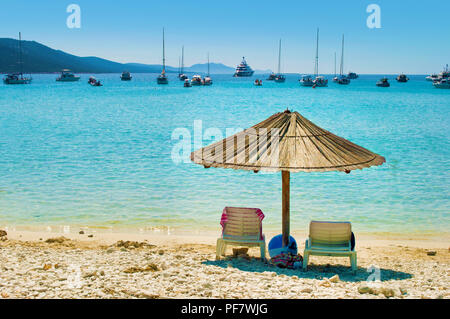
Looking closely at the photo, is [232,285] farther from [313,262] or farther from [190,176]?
[190,176]

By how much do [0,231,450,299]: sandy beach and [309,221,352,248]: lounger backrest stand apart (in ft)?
1.63

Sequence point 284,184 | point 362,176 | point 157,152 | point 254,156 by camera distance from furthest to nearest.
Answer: point 157,152
point 362,176
point 284,184
point 254,156

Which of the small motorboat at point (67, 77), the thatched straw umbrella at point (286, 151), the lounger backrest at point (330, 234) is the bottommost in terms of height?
the lounger backrest at point (330, 234)

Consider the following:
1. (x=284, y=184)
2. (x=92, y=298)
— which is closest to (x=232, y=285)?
(x=92, y=298)

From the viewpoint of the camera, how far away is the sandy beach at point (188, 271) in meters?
5.72

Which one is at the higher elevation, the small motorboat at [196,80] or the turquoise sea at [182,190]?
the small motorboat at [196,80]

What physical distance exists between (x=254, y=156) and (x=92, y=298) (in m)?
3.06

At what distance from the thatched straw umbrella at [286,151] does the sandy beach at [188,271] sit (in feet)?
5.15

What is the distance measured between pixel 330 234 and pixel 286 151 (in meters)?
1.47

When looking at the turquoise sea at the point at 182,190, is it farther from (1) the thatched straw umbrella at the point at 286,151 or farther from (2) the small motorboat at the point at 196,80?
(2) the small motorboat at the point at 196,80

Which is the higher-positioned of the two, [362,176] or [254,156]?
[254,156]

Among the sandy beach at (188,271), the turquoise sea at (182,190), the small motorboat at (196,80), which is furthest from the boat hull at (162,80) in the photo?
the sandy beach at (188,271)

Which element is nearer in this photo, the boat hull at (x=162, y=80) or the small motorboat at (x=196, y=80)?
the small motorboat at (x=196, y=80)

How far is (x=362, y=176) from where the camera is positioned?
53.4 ft
